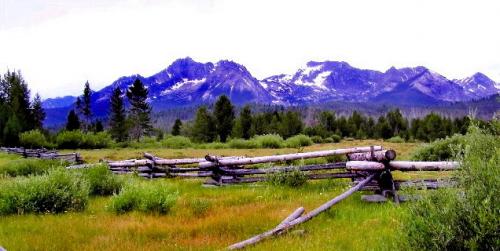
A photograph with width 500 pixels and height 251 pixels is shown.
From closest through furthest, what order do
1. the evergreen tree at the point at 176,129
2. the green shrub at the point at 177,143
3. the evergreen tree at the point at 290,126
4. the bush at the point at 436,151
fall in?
the bush at the point at 436,151 < the green shrub at the point at 177,143 < the evergreen tree at the point at 290,126 < the evergreen tree at the point at 176,129

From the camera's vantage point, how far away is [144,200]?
10.0 metres

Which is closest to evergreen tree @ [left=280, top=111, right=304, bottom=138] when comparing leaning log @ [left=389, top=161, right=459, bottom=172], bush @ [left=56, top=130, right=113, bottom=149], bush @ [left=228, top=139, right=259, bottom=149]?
bush @ [left=228, top=139, right=259, bottom=149]

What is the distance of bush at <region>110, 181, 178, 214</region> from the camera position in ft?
32.6

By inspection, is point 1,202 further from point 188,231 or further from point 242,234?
point 242,234

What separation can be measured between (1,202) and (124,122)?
7290 cm

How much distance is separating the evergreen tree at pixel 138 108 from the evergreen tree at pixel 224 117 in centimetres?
1620

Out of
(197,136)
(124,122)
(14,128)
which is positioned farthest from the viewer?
(124,122)

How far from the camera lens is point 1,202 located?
33.7 ft

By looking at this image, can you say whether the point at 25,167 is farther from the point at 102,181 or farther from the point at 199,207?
the point at 199,207

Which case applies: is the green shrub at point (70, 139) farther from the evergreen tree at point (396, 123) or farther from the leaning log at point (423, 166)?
the evergreen tree at point (396, 123)

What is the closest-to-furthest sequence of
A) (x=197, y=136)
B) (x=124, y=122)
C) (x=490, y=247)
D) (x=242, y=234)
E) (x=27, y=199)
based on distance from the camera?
(x=490, y=247) → (x=242, y=234) → (x=27, y=199) → (x=197, y=136) → (x=124, y=122)

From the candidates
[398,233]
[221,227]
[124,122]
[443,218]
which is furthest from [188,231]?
[124,122]

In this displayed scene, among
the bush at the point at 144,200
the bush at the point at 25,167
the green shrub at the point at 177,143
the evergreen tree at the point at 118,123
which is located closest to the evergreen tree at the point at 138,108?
the evergreen tree at the point at 118,123

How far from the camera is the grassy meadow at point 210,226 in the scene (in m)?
7.17
